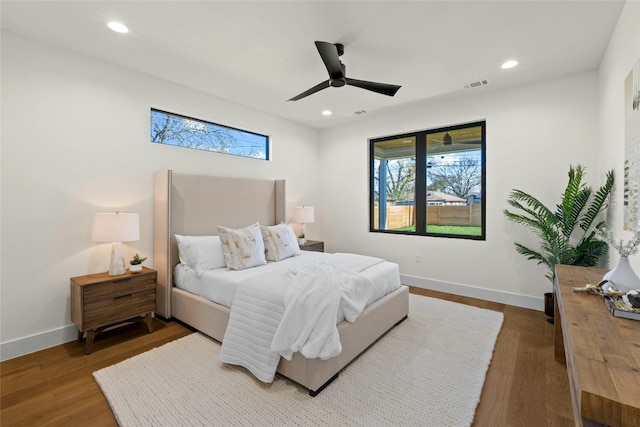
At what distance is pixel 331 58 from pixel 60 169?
2.62m

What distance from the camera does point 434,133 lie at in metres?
4.28

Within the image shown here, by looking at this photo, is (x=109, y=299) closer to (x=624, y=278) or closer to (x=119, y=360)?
(x=119, y=360)

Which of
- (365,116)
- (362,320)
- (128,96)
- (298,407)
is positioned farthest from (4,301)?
(365,116)

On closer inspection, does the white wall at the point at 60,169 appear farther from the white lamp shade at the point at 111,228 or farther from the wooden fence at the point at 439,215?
the wooden fence at the point at 439,215

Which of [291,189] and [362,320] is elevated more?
[291,189]

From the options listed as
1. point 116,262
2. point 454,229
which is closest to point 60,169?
point 116,262

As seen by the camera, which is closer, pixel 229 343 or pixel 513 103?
pixel 229 343

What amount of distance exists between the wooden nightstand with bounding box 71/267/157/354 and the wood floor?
19cm

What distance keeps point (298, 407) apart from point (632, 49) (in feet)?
10.6

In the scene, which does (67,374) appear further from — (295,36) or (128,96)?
(295,36)

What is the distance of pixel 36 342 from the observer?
2479 millimetres

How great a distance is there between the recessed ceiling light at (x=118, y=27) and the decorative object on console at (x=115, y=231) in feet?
5.12

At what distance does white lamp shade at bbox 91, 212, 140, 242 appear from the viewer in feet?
8.30

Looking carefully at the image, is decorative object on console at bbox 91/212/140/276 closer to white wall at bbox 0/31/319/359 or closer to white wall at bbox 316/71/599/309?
white wall at bbox 0/31/319/359
